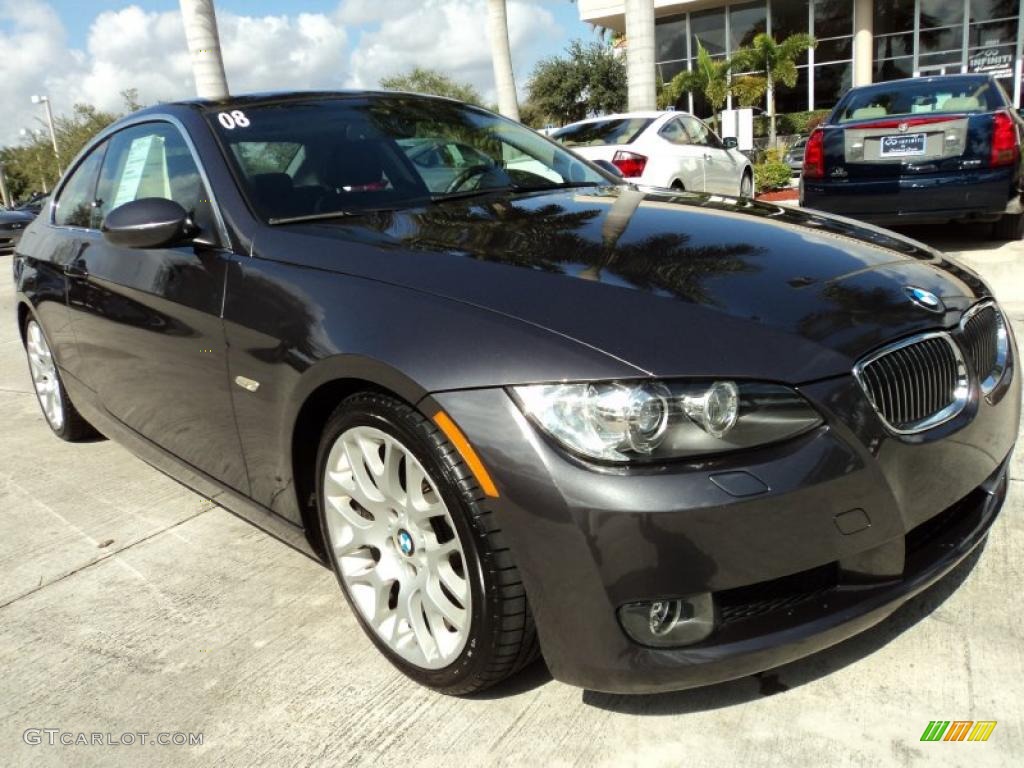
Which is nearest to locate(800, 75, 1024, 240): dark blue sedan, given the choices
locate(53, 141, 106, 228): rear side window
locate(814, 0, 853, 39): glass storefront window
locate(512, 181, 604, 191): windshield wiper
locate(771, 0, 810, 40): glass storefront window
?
locate(512, 181, 604, 191): windshield wiper

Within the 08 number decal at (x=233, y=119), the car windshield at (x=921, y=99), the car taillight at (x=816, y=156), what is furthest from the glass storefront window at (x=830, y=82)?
the 08 number decal at (x=233, y=119)

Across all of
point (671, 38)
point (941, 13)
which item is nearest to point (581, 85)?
point (671, 38)

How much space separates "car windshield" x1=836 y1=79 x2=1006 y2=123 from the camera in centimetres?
706

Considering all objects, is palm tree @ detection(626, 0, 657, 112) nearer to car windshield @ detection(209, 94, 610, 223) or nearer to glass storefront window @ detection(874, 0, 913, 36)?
car windshield @ detection(209, 94, 610, 223)

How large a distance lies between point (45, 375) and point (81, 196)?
1.10 meters

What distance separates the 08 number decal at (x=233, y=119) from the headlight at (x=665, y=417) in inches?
68.2

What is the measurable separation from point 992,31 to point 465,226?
27066 millimetres

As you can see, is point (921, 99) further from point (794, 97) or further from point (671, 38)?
point (671, 38)

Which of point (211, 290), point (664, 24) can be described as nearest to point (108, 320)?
point (211, 290)

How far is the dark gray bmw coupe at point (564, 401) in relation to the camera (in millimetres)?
1680

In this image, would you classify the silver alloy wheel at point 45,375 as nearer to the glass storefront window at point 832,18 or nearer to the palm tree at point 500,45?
the palm tree at point 500,45

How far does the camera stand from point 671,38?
28891 mm

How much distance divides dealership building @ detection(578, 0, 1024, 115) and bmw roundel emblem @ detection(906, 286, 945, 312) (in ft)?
85.8

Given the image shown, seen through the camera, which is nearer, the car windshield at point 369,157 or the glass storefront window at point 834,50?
the car windshield at point 369,157
